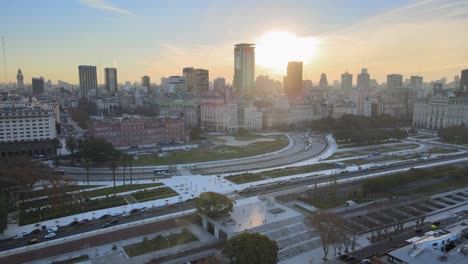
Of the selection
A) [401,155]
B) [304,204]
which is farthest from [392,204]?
[401,155]

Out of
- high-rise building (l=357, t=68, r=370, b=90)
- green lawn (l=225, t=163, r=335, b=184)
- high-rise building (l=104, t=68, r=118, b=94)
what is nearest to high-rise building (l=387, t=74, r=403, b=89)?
high-rise building (l=357, t=68, r=370, b=90)

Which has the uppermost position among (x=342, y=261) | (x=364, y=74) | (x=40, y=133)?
(x=364, y=74)

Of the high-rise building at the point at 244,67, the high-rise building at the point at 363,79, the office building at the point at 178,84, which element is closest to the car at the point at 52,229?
the office building at the point at 178,84

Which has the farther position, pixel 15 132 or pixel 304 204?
pixel 15 132

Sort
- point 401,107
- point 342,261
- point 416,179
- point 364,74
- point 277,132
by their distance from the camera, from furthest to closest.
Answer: point 364,74
point 401,107
point 277,132
point 416,179
point 342,261

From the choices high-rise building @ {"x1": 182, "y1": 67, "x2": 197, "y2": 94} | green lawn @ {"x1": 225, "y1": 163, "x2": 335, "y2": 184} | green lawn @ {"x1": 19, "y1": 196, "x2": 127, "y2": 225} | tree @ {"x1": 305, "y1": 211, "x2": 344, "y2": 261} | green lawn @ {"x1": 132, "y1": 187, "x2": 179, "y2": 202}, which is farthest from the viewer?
high-rise building @ {"x1": 182, "y1": 67, "x2": 197, "y2": 94}

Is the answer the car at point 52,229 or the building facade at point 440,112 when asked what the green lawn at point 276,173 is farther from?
the building facade at point 440,112

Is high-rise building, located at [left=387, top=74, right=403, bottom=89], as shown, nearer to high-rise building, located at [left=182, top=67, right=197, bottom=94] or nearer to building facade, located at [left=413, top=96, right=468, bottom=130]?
building facade, located at [left=413, top=96, right=468, bottom=130]

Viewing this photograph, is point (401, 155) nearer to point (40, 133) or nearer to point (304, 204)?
point (304, 204)
